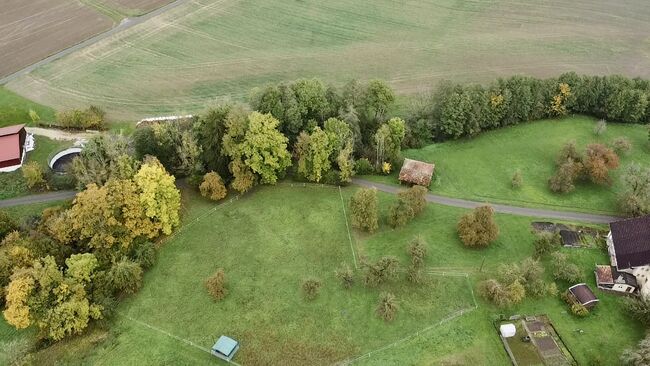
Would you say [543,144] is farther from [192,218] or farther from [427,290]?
[192,218]

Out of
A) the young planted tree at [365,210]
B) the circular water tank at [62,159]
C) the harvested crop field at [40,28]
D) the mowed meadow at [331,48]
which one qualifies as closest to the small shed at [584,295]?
the young planted tree at [365,210]

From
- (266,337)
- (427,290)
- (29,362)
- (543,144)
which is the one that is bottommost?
(29,362)

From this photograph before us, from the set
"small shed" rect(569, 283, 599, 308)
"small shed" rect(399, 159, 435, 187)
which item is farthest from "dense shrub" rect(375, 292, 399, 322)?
"small shed" rect(399, 159, 435, 187)

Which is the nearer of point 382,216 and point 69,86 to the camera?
point 382,216

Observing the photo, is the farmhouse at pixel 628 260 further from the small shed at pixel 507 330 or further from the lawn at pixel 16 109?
the lawn at pixel 16 109

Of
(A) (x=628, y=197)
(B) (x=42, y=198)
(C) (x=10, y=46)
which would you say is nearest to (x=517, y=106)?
(A) (x=628, y=197)

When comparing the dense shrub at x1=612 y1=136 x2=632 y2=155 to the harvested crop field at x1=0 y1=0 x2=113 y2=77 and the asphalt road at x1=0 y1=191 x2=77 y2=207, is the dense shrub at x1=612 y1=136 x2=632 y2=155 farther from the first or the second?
the harvested crop field at x1=0 y1=0 x2=113 y2=77

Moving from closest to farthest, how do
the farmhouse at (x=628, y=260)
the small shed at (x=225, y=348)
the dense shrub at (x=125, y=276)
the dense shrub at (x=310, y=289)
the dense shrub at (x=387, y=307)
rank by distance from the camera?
1. the small shed at (x=225, y=348)
2. the dense shrub at (x=387, y=307)
3. the farmhouse at (x=628, y=260)
4. the dense shrub at (x=125, y=276)
5. the dense shrub at (x=310, y=289)
